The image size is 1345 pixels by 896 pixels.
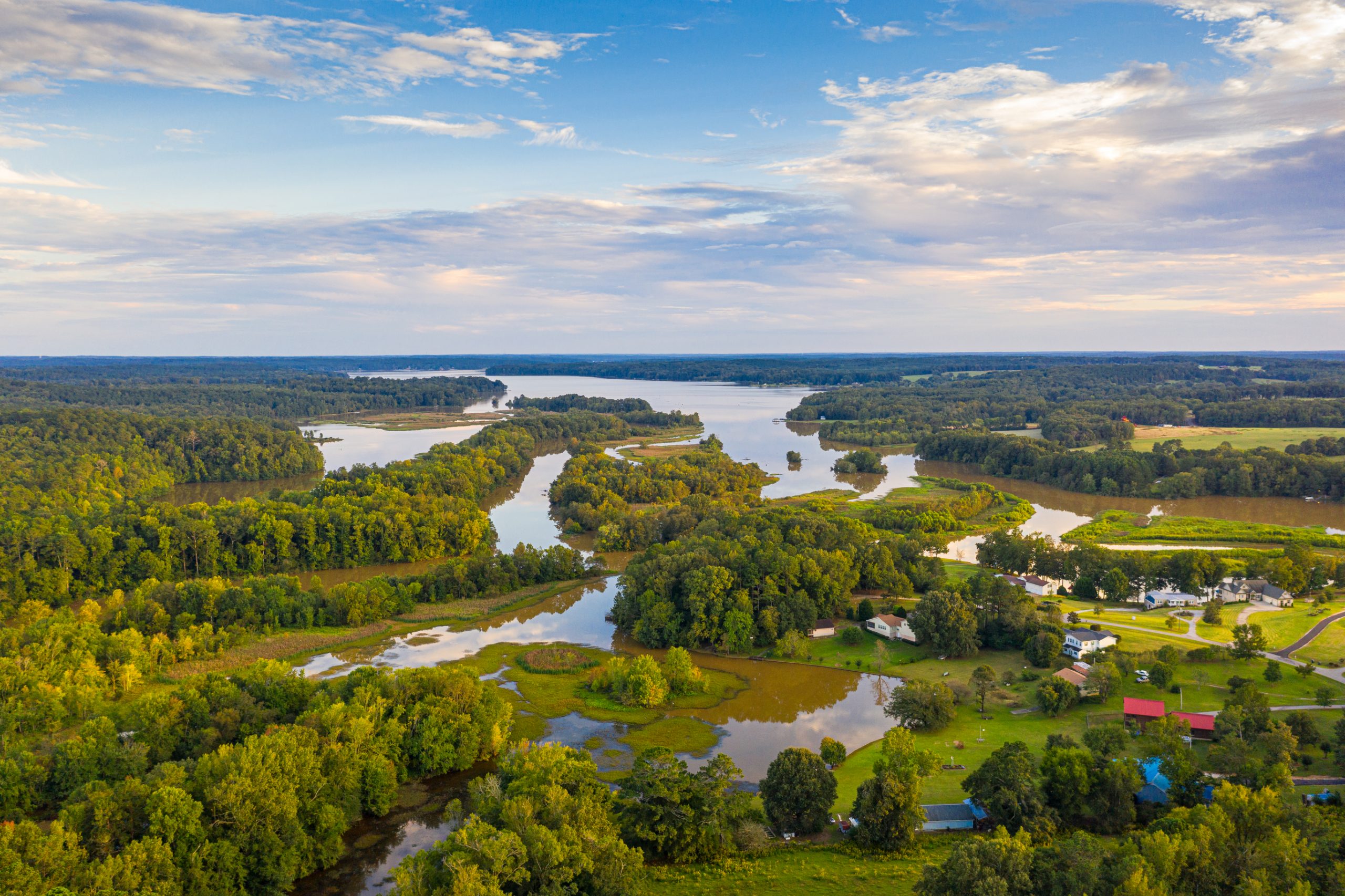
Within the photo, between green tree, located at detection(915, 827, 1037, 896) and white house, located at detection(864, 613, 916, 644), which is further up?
green tree, located at detection(915, 827, 1037, 896)

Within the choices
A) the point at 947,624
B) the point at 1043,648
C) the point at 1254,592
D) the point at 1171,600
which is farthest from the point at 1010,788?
the point at 1254,592

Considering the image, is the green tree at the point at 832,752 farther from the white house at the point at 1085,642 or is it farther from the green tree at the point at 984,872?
the white house at the point at 1085,642

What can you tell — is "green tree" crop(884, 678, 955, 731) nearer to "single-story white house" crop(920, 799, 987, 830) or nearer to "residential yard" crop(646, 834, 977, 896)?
"single-story white house" crop(920, 799, 987, 830)

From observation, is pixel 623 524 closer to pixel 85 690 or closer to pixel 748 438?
pixel 85 690

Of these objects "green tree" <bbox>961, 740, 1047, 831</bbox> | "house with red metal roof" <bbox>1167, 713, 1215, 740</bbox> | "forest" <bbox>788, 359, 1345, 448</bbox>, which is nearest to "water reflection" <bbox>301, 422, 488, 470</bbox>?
"forest" <bbox>788, 359, 1345, 448</bbox>

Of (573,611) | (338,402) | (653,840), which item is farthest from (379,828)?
(338,402)

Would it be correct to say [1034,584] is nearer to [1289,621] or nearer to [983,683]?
[1289,621]
